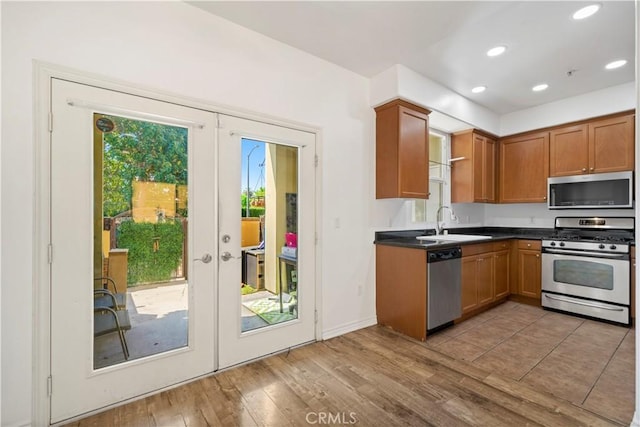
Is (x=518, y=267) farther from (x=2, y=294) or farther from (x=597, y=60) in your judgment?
(x=2, y=294)

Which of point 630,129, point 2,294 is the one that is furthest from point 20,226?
point 630,129

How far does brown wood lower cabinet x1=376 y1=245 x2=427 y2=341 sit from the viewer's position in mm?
2873

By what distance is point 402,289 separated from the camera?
306 centimetres

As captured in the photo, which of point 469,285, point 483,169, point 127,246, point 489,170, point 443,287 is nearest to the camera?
point 127,246

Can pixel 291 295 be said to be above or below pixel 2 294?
below

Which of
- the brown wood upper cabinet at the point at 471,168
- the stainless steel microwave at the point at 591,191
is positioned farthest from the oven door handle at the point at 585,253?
the brown wood upper cabinet at the point at 471,168

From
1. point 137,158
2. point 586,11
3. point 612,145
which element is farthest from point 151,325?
point 612,145

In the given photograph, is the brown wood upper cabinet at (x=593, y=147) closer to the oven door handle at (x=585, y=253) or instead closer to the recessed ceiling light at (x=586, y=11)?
the oven door handle at (x=585, y=253)

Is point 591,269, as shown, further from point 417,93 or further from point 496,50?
point 417,93

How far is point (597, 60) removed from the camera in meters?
2.97

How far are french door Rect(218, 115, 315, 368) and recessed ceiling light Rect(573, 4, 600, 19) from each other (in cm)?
233

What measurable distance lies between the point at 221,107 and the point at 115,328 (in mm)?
1770

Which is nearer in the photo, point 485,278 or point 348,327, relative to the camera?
point 348,327

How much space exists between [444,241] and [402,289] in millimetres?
766
